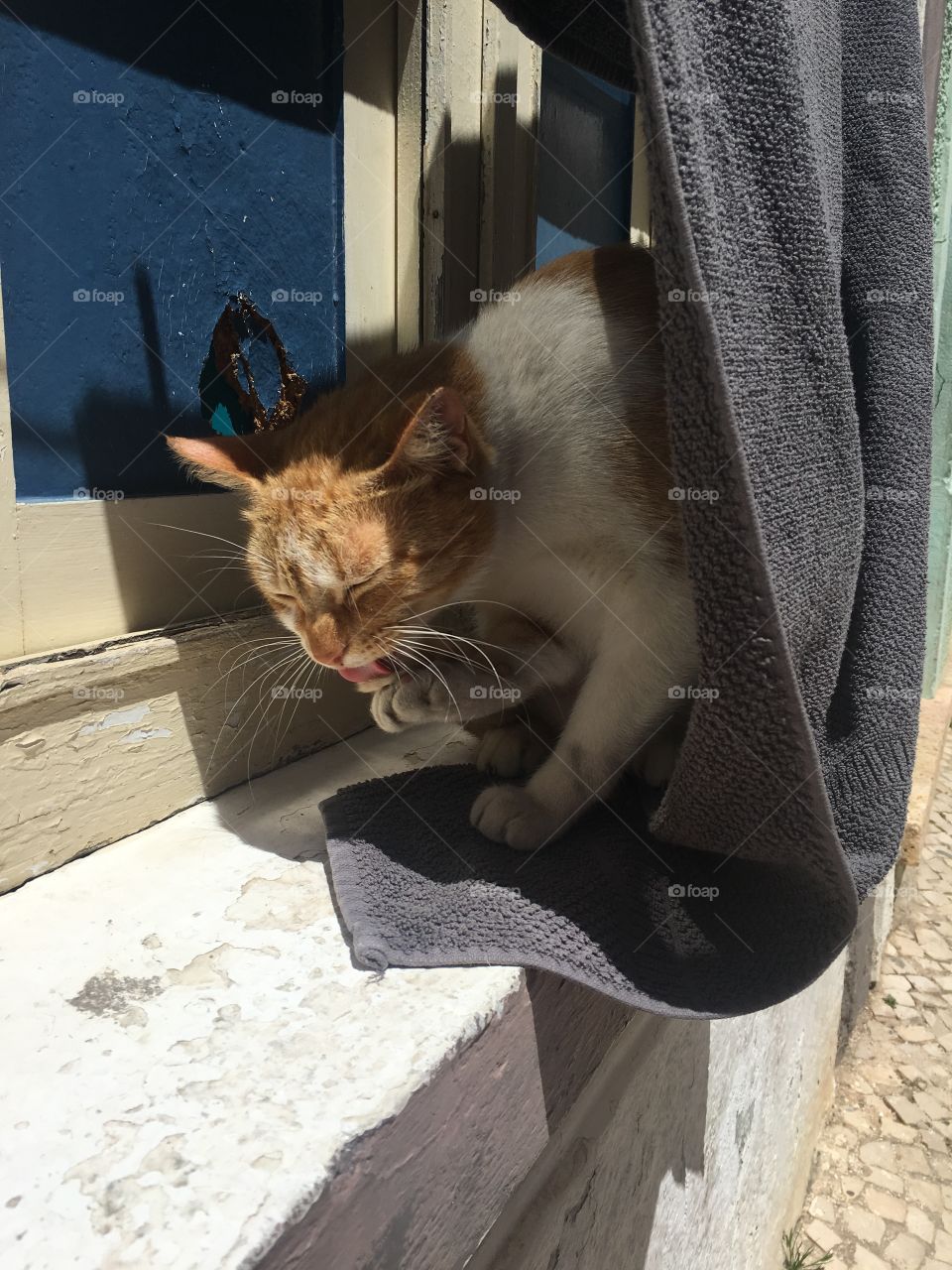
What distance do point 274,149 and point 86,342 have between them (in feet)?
1.10

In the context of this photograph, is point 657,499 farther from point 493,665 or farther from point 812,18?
point 812,18

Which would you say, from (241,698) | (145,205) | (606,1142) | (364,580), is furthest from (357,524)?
(606,1142)

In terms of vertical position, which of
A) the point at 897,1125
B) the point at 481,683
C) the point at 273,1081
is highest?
the point at 481,683

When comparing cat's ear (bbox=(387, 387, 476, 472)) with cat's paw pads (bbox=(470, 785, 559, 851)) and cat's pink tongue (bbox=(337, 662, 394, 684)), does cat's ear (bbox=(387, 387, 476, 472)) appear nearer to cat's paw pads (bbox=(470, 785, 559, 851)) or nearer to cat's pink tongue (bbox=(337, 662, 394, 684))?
cat's pink tongue (bbox=(337, 662, 394, 684))

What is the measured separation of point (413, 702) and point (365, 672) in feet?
0.19

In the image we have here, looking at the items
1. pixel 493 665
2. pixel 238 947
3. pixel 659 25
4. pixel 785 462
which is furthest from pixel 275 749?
pixel 659 25

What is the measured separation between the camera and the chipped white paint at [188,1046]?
456 millimetres

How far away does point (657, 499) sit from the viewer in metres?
0.83

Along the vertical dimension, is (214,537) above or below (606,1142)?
above

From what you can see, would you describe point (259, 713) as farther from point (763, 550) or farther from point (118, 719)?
point (763, 550)

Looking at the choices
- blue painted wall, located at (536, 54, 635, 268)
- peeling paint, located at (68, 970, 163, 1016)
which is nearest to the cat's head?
peeling paint, located at (68, 970, 163, 1016)

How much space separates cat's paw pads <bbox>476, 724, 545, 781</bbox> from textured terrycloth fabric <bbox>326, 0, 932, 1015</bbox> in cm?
4

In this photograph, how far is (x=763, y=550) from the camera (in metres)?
0.59

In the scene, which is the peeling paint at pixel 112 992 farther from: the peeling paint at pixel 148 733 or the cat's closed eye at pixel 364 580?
the cat's closed eye at pixel 364 580
